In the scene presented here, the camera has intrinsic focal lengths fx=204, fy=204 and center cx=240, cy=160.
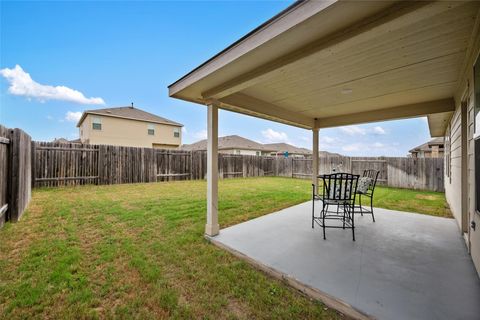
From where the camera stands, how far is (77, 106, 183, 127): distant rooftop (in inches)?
533

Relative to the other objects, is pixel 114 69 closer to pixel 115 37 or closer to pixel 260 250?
pixel 115 37

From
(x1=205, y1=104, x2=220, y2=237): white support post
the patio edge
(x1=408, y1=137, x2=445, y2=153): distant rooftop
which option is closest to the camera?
the patio edge

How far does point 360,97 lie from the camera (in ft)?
11.3

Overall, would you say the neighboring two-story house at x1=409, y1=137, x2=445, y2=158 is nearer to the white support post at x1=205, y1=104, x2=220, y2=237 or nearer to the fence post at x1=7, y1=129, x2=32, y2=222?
the white support post at x1=205, y1=104, x2=220, y2=237

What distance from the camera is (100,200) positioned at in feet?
17.3

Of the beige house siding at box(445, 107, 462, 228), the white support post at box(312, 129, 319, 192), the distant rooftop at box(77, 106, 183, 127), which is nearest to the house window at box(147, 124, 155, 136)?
the distant rooftop at box(77, 106, 183, 127)

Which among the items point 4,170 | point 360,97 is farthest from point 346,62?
point 4,170

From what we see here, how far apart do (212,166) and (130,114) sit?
1443 centimetres

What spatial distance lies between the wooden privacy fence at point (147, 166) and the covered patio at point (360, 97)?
5.33 metres

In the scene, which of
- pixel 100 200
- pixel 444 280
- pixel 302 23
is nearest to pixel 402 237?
pixel 444 280

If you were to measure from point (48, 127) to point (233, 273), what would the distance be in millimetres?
27749

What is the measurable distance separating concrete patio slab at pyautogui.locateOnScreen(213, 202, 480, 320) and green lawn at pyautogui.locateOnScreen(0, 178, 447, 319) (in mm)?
284

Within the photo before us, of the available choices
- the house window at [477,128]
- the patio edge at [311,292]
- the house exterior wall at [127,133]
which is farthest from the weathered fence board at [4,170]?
the house exterior wall at [127,133]

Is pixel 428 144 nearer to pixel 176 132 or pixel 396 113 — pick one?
pixel 396 113
